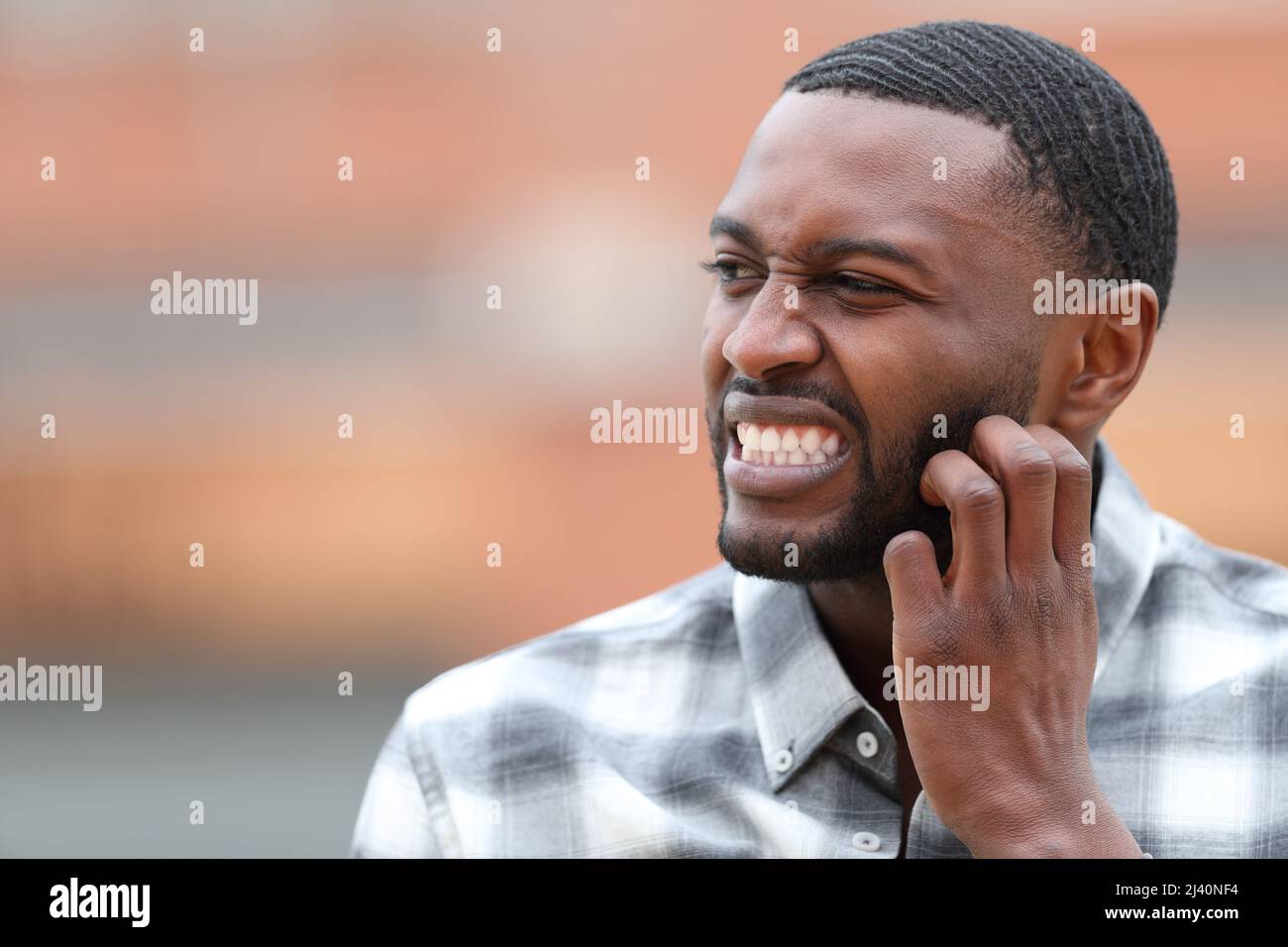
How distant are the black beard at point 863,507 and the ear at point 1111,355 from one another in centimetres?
23

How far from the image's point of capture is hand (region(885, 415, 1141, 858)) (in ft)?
7.88

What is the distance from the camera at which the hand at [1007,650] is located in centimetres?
240

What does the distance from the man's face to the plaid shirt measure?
1.25ft

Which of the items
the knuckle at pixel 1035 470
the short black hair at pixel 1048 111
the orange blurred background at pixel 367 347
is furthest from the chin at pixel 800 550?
the orange blurred background at pixel 367 347

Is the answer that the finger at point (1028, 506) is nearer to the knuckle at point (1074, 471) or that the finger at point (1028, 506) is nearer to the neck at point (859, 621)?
the knuckle at point (1074, 471)

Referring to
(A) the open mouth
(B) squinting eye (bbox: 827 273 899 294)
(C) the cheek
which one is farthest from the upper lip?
(B) squinting eye (bbox: 827 273 899 294)

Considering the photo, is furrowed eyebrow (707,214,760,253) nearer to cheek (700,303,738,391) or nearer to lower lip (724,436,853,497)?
cheek (700,303,738,391)

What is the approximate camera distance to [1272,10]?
7.11 meters

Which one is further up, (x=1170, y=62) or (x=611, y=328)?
(x=1170, y=62)

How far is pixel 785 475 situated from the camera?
266cm

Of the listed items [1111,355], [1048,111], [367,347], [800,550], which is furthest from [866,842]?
[367,347]

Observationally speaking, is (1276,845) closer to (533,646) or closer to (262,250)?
(533,646)

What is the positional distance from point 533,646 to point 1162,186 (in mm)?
1687

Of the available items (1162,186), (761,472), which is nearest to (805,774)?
(761,472)
